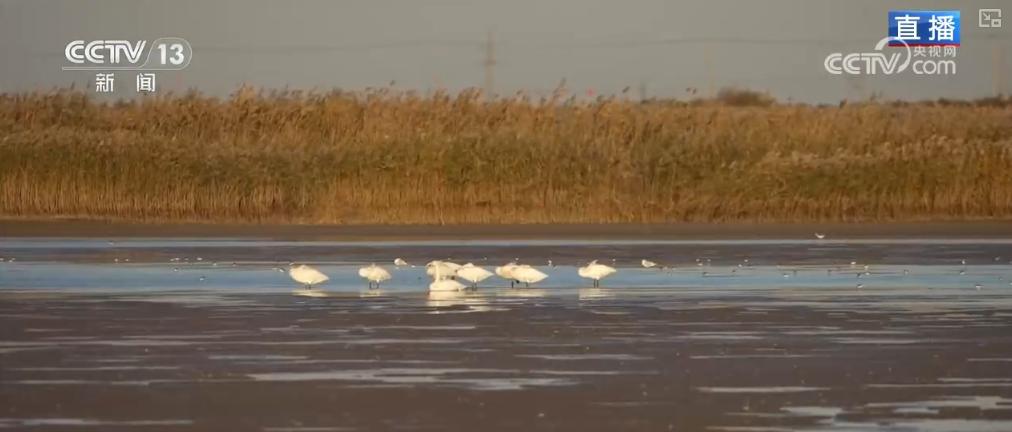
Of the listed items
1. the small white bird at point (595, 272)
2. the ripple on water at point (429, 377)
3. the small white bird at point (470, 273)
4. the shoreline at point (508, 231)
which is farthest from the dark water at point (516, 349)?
the shoreline at point (508, 231)

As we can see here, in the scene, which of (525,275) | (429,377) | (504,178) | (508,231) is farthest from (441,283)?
(504,178)

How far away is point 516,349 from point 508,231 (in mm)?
13278

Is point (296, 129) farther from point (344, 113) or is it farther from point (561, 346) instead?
point (561, 346)

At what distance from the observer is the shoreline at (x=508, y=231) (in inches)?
934

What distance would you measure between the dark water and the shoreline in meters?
4.58

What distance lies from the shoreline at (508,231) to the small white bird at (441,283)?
296 inches

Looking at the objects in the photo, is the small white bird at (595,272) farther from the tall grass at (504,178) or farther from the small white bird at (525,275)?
the tall grass at (504,178)

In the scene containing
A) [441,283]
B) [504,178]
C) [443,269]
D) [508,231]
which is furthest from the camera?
[504,178]

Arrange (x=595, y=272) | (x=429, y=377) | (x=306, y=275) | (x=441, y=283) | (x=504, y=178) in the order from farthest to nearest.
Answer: (x=504, y=178) → (x=595, y=272) → (x=306, y=275) → (x=441, y=283) → (x=429, y=377)

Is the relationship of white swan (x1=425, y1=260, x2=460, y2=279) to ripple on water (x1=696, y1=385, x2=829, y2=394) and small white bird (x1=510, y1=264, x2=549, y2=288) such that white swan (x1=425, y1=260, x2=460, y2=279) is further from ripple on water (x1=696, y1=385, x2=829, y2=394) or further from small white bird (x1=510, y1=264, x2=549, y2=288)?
ripple on water (x1=696, y1=385, x2=829, y2=394)

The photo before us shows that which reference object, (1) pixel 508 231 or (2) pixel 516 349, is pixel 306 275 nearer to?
(2) pixel 516 349

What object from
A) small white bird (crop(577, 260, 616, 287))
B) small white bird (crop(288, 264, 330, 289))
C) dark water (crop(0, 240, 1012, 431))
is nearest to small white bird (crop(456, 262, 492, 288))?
dark water (crop(0, 240, 1012, 431))

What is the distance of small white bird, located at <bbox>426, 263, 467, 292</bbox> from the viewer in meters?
15.5

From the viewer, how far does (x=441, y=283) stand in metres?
15.5
